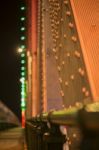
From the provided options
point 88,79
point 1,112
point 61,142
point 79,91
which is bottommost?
point 1,112

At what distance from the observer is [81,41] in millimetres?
1818

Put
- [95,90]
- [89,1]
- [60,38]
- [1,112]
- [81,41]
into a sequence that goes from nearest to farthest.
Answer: [95,90], [81,41], [89,1], [60,38], [1,112]

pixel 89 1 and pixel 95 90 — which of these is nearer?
pixel 95 90

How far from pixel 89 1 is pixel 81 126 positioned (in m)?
1.68

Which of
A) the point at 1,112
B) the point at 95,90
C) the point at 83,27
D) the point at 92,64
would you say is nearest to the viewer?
the point at 95,90

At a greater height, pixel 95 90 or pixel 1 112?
pixel 95 90

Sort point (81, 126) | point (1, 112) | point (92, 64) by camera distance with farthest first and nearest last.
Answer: point (1, 112), point (92, 64), point (81, 126)

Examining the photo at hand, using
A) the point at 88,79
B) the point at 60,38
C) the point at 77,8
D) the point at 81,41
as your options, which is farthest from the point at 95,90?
the point at 60,38

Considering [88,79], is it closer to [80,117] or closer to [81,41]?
[81,41]

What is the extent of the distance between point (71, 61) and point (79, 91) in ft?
1.07

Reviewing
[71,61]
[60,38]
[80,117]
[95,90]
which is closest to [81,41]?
[71,61]

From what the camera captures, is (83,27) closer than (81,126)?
No

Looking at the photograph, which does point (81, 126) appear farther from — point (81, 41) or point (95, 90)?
point (81, 41)

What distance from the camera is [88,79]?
1.60 m
